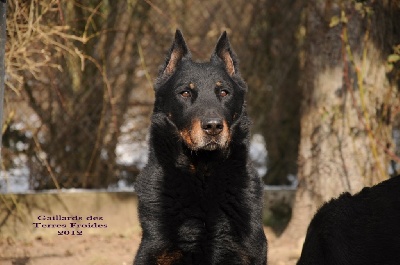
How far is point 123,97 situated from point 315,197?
2.30 meters

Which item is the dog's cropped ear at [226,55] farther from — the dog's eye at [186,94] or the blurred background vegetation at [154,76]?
the blurred background vegetation at [154,76]

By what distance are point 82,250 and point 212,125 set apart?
2968 millimetres

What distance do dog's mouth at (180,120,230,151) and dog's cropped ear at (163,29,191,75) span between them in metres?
0.56

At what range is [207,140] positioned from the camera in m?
4.01

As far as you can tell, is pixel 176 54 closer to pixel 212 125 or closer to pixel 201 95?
pixel 201 95

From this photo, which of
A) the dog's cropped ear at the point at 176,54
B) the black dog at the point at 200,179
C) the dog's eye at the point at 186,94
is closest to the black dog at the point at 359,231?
the black dog at the point at 200,179

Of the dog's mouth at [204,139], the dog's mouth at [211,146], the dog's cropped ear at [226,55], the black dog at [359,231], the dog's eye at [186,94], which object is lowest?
the black dog at [359,231]

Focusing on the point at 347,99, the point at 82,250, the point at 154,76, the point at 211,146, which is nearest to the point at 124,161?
the point at 154,76

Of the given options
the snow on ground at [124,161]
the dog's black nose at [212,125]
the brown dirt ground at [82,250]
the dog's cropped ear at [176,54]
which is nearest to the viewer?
the dog's black nose at [212,125]

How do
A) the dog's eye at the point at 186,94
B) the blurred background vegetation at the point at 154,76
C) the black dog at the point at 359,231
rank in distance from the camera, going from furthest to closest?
1. the blurred background vegetation at the point at 154,76
2. the dog's eye at the point at 186,94
3. the black dog at the point at 359,231

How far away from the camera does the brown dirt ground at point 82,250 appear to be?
6008mm

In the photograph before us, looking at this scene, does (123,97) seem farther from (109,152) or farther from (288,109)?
(288,109)

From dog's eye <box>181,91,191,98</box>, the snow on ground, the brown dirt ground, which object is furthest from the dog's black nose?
the snow on ground

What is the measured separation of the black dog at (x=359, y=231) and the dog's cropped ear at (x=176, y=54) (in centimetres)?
125
